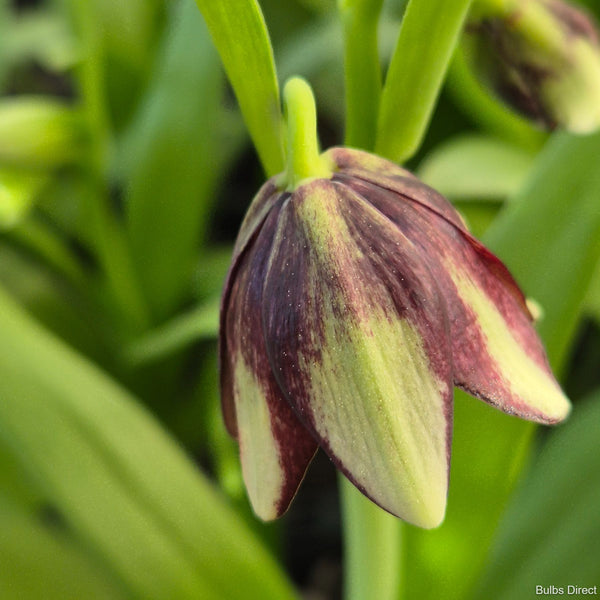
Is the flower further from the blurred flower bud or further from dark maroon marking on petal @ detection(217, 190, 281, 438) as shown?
the blurred flower bud

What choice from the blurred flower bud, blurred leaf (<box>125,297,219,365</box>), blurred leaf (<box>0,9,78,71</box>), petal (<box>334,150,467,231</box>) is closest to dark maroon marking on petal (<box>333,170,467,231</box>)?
petal (<box>334,150,467,231</box>)

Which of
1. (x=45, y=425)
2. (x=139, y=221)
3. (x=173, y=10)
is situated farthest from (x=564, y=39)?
(x=173, y=10)

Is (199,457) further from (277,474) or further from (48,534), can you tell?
(277,474)

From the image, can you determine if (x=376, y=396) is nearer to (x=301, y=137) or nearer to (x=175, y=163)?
(x=301, y=137)

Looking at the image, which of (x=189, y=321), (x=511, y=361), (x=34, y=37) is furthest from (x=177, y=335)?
(x=34, y=37)

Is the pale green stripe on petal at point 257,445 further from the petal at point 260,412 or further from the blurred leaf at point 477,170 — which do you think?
the blurred leaf at point 477,170
